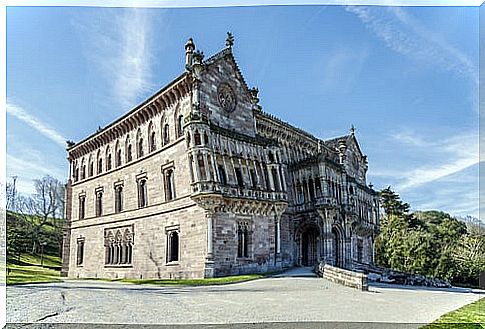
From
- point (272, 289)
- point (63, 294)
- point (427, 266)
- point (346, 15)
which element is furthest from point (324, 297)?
point (427, 266)

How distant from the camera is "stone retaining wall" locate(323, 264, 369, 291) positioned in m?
11.8

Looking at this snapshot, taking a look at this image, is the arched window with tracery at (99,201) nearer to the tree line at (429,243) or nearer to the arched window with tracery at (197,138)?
the arched window with tracery at (197,138)

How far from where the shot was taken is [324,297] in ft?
32.3

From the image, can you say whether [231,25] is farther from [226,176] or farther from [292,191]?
[292,191]

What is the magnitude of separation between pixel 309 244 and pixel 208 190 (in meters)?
7.52

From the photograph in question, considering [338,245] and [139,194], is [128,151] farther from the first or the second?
[338,245]

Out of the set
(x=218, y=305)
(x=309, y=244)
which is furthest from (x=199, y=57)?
(x=309, y=244)

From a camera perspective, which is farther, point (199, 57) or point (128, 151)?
point (128, 151)

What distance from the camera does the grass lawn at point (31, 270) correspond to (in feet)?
37.7

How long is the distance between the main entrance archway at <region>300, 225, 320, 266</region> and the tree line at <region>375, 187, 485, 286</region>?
3056 millimetres

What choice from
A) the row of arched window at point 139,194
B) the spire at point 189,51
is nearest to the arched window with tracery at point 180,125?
the row of arched window at point 139,194

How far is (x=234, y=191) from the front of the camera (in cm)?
1525

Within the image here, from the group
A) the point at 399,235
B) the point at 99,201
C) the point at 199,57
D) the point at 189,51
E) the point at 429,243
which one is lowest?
the point at 429,243

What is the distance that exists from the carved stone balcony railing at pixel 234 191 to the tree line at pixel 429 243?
12.3 feet
